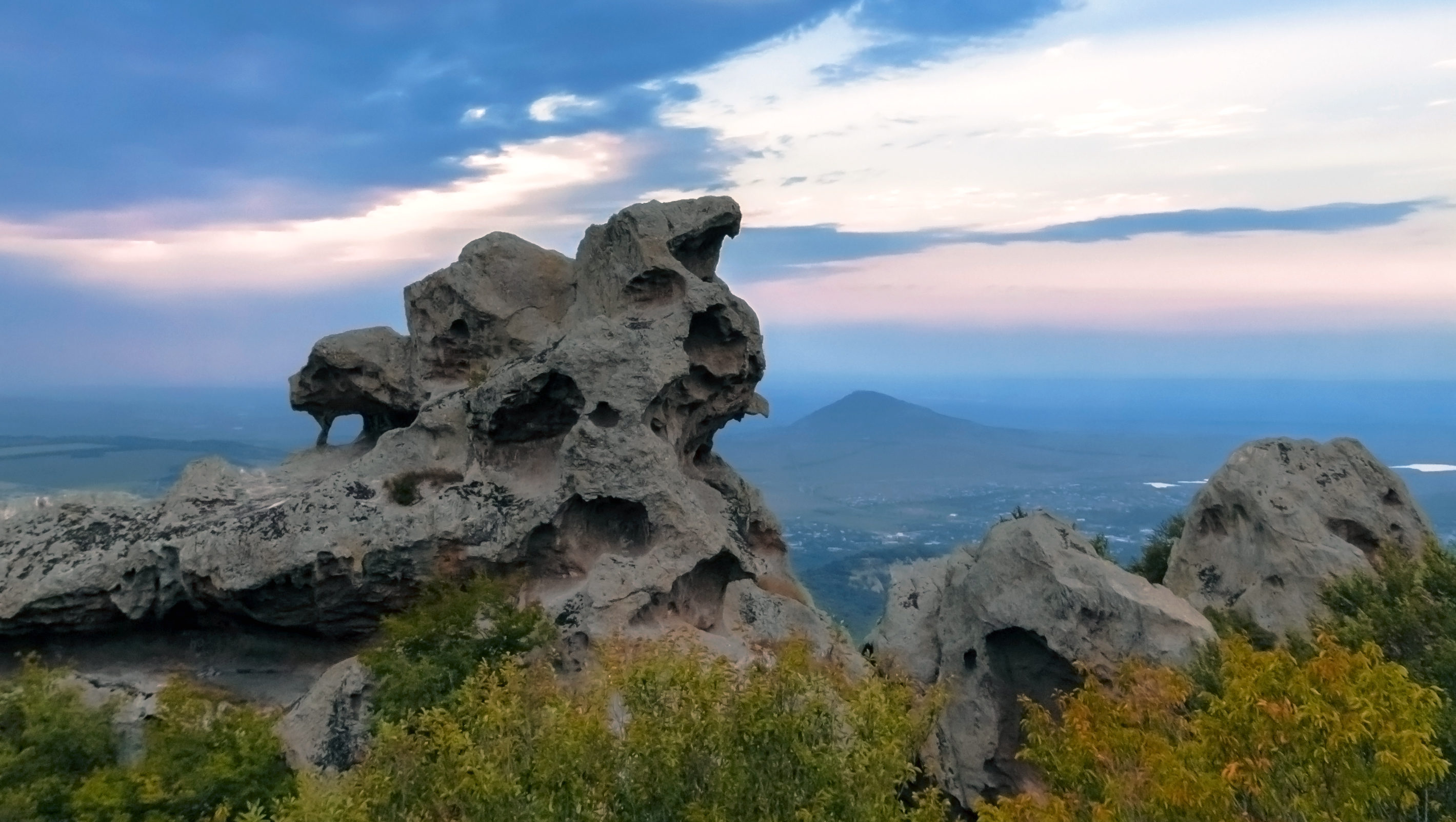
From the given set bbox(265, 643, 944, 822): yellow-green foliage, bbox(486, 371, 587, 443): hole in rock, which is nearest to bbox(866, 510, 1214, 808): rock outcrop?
bbox(486, 371, 587, 443): hole in rock

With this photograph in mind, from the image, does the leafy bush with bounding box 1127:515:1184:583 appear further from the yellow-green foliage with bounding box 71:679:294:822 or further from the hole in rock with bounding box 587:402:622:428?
the yellow-green foliage with bounding box 71:679:294:822

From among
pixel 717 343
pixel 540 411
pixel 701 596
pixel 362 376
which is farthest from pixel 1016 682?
pixel 362 376

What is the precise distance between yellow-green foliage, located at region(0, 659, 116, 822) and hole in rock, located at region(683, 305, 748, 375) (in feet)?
42.4

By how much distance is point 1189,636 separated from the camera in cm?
1889

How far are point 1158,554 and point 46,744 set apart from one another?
94.1ft

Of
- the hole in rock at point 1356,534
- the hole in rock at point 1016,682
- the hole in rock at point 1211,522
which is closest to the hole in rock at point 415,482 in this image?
the hole in rock at point 1016,682

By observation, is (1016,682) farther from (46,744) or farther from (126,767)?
(46,744)

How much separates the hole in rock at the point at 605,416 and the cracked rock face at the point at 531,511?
0.06 meters

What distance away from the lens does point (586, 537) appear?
20266 mm

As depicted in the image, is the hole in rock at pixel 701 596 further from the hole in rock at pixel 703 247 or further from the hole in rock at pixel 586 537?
the hole in rock at pixel 703 247

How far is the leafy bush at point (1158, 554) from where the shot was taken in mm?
30594

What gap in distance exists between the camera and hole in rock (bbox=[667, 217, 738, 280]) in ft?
75.4

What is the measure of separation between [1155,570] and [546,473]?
765 inches

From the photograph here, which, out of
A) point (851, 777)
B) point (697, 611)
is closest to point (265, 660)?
point (697, 611)
